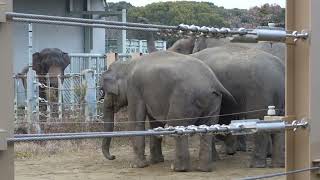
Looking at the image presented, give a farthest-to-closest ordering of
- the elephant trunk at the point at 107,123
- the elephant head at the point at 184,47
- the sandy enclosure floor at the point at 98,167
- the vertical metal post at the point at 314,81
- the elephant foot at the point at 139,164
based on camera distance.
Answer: the elephant head at the point at 184,47, the elephant trunk at the point at 107,123, the elephant foot at the point at 139,164, the sandy enclosure floor at the point at 98,167, the vertical metal post at the point at 314,81

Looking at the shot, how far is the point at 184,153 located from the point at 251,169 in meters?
1.05

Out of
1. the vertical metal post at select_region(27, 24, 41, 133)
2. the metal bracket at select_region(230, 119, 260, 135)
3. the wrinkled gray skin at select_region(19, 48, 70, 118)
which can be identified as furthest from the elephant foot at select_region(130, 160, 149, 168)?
the metal bracket at select_region(230, 119, 260, 135)

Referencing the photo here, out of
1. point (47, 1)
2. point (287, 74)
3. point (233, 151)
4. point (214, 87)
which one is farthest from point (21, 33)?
point (287, 74)

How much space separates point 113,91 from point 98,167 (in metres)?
1.31

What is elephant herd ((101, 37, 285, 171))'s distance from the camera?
31.0ft

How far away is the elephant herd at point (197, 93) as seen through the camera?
9.44m

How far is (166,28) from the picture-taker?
7.69ft

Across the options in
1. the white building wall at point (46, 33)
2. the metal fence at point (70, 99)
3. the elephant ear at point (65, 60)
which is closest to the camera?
the metal fence at point (70, 99)

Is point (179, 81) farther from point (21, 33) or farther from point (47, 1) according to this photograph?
point (47, 1)

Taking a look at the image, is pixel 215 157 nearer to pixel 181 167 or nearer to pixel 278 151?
pixel 278 151

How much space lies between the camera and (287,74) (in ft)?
9.19

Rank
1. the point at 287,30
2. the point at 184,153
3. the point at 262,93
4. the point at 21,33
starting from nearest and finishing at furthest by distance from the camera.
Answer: the point at 287,30
the point at 184,153
the point at 262,93
the point at 21,33

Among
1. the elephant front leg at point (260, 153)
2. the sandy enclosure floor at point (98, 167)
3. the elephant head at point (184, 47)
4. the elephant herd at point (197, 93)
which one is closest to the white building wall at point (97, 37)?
the elephant head at point (184, 47)

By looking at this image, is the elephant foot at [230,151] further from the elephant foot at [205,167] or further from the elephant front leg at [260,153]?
the elephant foot at [205,167]
